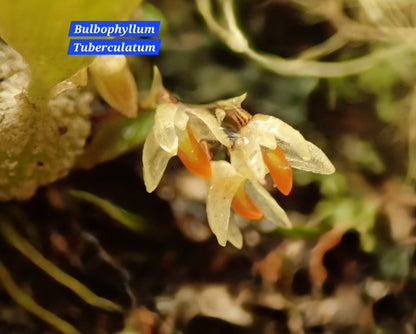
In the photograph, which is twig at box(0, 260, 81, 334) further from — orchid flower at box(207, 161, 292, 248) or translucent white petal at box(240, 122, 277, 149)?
translucent white petal at box(240, 122, 277, 149)

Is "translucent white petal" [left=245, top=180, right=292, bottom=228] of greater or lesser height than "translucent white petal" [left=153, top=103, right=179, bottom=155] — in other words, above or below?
below

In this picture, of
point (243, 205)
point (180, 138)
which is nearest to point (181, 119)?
point (180, 138)

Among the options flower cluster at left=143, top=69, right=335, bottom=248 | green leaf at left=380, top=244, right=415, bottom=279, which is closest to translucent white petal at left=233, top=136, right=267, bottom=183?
flower cluster at left=143, top=69, right=335, bottom=248

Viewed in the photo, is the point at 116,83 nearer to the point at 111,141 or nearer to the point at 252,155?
the point at 111,141

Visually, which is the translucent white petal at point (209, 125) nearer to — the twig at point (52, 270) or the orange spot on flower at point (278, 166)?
the orange spot on flower at point (278, 166)

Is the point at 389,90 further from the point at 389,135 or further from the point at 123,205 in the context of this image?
the point at 123,205

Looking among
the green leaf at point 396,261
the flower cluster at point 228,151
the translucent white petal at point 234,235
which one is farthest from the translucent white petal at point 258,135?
the green leaf at point 396,261

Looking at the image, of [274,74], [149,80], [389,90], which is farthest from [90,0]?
[389,90]
